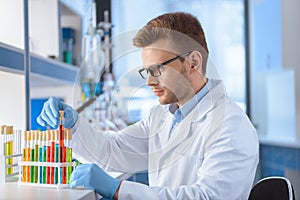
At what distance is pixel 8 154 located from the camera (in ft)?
4.92

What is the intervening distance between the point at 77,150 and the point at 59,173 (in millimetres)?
276

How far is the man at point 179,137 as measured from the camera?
4.25 feet

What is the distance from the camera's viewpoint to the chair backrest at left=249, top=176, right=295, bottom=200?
1.45 m

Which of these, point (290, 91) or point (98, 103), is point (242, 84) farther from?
point (98, 103)

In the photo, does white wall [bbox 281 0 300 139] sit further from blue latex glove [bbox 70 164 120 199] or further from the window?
blue latex glove [bbox 70 164 120 199]

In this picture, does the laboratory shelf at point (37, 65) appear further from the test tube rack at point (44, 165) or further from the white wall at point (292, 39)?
the white wall at point (292, 39)

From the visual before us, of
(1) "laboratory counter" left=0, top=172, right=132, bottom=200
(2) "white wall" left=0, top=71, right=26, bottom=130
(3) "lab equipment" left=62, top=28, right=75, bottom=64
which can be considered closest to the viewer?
(1) "laboratory counter" left=0, top=172, right=132, bottom=200

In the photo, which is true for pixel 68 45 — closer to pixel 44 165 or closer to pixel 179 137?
pixel 179 137

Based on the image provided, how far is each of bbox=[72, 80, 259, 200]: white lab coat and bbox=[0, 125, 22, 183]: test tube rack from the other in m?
0.20

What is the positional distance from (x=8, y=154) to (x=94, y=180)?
0.40 meters

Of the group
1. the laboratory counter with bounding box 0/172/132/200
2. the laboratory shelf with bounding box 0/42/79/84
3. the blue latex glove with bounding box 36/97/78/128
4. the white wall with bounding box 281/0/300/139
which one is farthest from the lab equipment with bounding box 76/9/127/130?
the white wall with bounding box 281/0/300/139

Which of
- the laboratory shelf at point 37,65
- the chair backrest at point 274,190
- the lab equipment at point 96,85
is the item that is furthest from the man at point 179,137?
the lab equipment at point 96,85

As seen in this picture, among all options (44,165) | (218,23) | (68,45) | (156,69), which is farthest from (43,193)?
(218,23)

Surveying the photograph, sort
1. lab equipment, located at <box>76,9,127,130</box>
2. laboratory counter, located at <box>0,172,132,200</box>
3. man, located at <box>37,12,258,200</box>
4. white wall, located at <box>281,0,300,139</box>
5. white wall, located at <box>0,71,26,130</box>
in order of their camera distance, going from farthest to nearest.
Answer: white wall, located at <box>281,0,300,139</box> → lab equipment, located at <box>76,9,127,130</box> → white wall, located at <box>0,71,26,130</box> → man, located at <box>37,12,258,200</box> → laboratory counter, located at <box>0,172,132,200</box>
